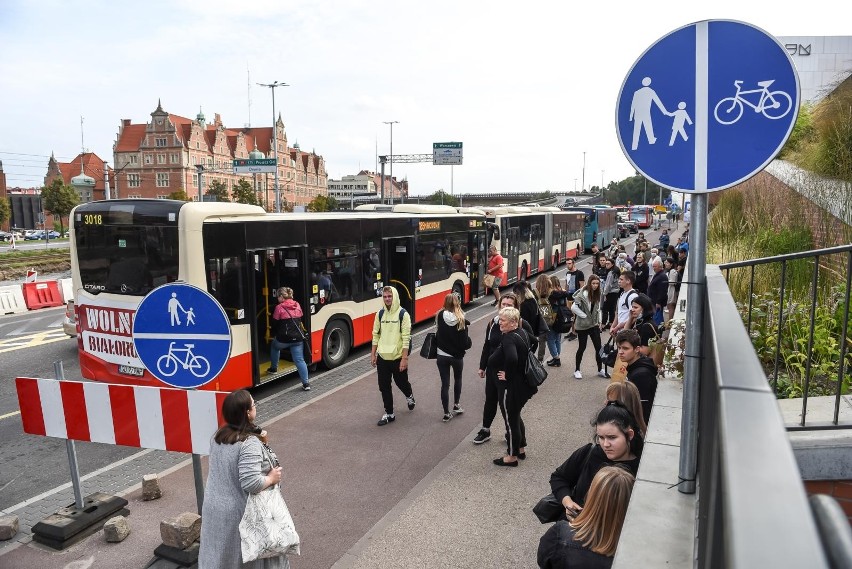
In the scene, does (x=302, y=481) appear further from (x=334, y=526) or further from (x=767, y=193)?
(x=767, y=193)

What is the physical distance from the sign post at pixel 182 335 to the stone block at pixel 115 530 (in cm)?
173

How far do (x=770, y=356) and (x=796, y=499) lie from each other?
5331 mm

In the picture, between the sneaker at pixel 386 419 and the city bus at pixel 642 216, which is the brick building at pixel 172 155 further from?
the sneaker at pixel 386 419

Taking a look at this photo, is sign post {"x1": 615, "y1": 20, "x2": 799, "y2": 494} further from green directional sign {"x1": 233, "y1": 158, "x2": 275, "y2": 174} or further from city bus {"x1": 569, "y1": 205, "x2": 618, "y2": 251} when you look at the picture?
green directional sign {"x1": 233, "y1": 158, "x2": 275, "y2": 174}

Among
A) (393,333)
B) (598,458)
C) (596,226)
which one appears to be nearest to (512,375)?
(393,333)

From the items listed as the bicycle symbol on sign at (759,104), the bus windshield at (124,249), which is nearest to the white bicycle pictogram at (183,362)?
the bicycle symbol on sign at (759,104)

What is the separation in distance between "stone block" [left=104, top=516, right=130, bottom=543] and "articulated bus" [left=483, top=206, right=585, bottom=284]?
16.6 metres

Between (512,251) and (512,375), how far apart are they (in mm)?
17431

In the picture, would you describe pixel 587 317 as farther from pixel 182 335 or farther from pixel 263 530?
pixel 263 530

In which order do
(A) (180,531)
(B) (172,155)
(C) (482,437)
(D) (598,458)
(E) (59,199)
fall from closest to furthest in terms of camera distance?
(D) (598,458), (A) (180,531), (C) (482,437), (E) (59,199), (B) (172,155)

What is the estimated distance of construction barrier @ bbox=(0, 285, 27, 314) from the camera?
19766 mm

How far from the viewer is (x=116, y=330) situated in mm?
9062

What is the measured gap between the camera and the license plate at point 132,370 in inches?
349

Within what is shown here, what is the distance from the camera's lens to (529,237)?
25.8 meters
